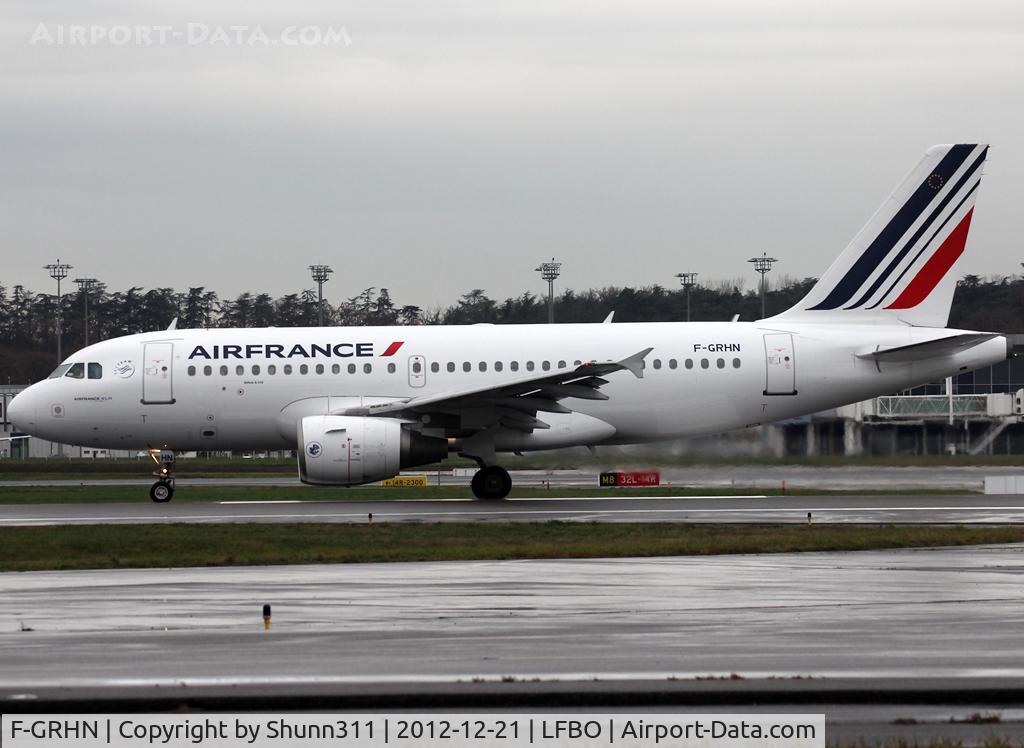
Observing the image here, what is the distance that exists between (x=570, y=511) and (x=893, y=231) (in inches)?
415

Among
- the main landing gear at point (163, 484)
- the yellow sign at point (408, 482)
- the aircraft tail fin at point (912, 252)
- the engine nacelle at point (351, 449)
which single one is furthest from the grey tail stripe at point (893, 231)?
the main landing gear at point (163, 484)

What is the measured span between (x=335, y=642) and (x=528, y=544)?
8.63 metres

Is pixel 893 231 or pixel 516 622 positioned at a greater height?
pixel 893 231

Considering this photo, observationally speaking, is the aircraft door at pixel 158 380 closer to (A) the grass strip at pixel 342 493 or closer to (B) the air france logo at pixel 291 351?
(B) the air france logo at pixel 291 351


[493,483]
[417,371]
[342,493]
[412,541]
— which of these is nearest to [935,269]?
[493,483]

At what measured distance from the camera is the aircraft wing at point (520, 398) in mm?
27047

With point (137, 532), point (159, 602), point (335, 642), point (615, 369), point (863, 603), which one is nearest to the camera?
point (335, 642)

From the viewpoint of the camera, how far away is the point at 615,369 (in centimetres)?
Answer: 2673

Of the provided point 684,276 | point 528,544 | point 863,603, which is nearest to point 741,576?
point 863,603

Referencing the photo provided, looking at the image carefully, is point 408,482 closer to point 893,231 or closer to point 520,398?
point 520,398

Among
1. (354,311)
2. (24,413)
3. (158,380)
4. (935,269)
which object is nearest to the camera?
(158,380)

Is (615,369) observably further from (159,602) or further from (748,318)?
(748,318)

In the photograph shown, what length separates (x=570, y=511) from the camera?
25.9 m

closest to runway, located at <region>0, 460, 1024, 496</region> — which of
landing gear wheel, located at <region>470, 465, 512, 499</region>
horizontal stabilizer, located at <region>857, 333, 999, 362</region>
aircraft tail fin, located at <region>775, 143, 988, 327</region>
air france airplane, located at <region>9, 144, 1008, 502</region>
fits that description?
air france airplane, located at <region>9, 144, 1008, 502</region>
